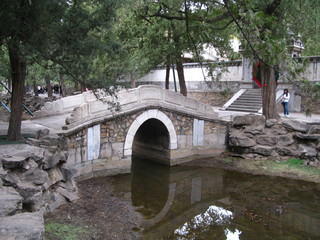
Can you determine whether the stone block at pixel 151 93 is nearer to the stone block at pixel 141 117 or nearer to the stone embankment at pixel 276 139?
the stone block at pixel 141 117

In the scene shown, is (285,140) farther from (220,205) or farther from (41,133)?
(41,133)

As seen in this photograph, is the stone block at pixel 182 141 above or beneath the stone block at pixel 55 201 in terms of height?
above

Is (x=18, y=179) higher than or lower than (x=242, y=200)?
higher

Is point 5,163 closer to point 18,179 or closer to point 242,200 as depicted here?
point 18,179

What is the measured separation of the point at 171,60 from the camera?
12.5 metres

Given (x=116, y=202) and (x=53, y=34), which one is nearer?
(x=53, y=34)

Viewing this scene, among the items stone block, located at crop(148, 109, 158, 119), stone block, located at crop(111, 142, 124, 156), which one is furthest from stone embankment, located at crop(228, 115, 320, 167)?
stone block, located at crop(111, 142, 124, 156)

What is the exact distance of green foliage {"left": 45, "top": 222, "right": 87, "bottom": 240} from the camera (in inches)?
213

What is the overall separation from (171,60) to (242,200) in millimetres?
6115

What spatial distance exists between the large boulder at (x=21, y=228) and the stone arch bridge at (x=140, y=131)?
207 inches

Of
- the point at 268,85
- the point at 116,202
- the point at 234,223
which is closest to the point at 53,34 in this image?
the point at 116,202

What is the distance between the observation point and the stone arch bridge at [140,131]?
391 inches

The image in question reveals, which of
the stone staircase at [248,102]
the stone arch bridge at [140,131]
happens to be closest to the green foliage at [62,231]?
the stone arch bridge at [140,131]

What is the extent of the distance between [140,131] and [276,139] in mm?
5531
